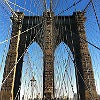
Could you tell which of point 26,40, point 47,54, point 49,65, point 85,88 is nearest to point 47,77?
point 49,65

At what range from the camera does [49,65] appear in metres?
14.8

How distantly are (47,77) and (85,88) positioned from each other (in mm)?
2966

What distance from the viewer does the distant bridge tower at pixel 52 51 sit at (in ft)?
46.0

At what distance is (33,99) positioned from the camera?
1597 cm

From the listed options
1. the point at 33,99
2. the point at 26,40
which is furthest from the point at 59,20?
the point at 33,99

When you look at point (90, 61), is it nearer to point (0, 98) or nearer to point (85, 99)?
point (85, 99)

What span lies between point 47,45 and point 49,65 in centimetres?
186

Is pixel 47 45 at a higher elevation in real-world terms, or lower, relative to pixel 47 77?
higher

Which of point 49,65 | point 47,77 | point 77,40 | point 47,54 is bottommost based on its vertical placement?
point 47,77

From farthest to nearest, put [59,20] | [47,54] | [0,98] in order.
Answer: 1. [59,20]
2. [47,54]
3. [0,98]

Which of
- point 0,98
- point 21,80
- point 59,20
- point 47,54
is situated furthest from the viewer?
point 59,20

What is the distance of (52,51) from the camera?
51.6 ft

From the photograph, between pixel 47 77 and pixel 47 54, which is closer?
pixel 47 77

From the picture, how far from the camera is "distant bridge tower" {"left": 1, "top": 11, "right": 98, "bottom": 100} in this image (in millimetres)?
14008
